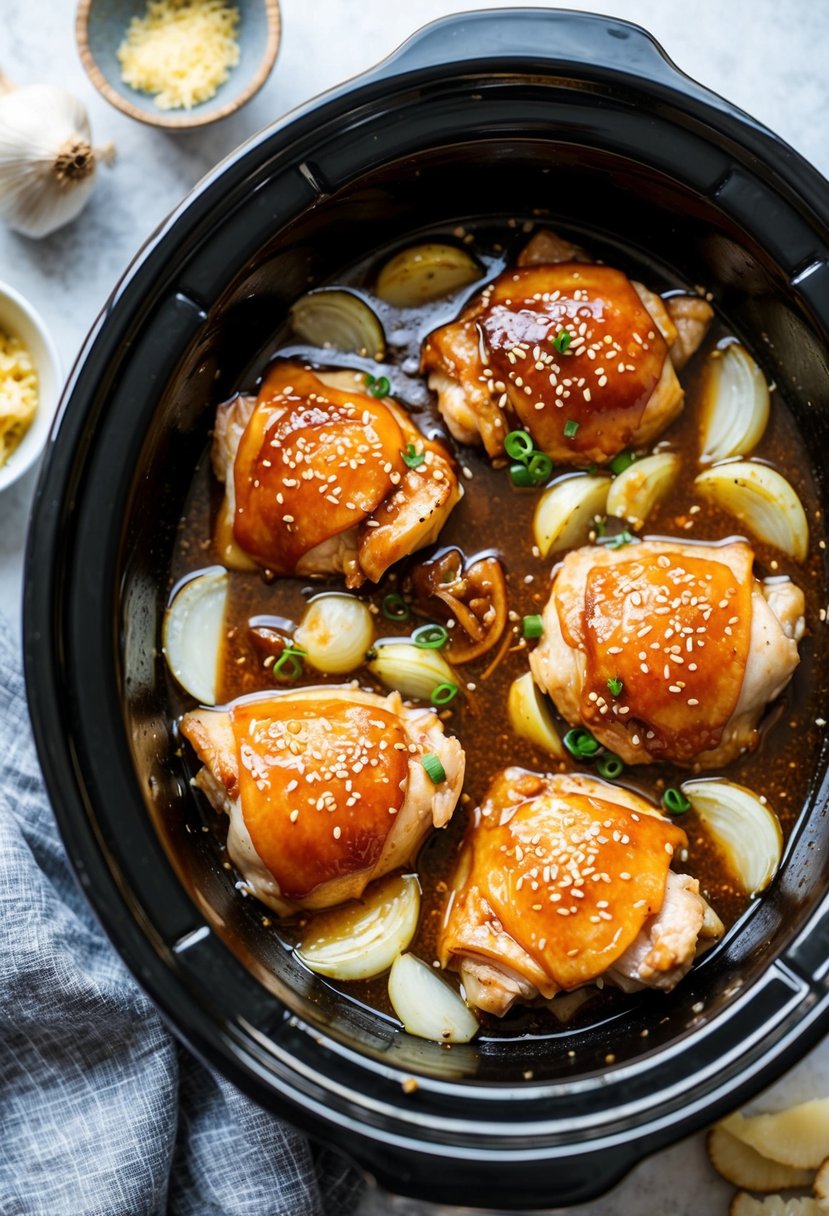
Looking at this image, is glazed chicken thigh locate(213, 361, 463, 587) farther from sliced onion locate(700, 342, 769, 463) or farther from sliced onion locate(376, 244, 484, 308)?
sliced onion locate(700, 342, 769, 463)

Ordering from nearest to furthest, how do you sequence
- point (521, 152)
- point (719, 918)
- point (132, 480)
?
point (132, 480) < point (521, 152) < point (719, 918)

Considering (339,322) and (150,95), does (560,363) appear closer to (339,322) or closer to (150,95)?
(339,322)

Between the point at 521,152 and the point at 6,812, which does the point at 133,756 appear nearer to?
the point at 6,812

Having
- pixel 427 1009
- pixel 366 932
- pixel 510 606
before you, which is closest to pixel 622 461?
pixel 510 606

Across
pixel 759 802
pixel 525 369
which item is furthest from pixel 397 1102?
pixel 525 369

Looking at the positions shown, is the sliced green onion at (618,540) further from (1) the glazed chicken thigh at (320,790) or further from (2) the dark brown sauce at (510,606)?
(1) the glazed chicken thigh at (320,790)

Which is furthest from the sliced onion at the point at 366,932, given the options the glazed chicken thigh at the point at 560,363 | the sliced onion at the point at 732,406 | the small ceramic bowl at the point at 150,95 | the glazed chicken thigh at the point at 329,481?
the small ceramic bowl at the point at 150,95
